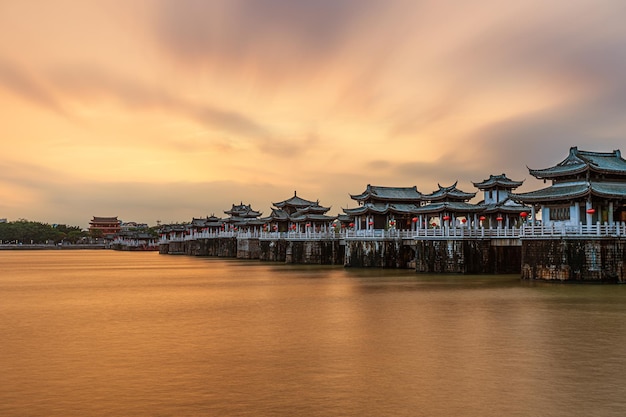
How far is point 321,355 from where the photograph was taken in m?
17.2

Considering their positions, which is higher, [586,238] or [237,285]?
[586,238]

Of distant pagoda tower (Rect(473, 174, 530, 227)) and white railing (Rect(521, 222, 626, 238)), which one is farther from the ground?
distant pagoda tower (Rect(473, 174, 530, 227))

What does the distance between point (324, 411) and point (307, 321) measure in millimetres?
11546

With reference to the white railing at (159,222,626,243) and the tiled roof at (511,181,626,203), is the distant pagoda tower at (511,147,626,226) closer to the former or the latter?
the tiled roof at (511,181,626,203)

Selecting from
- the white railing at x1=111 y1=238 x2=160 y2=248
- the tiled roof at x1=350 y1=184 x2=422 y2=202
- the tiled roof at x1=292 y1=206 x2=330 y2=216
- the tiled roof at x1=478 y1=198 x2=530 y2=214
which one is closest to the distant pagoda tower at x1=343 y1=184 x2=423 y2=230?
the tiled roof at x1=350 y1=184 x2=422 y2=202

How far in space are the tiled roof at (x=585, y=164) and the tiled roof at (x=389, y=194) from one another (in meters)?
20.2

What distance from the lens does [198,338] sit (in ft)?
66.7

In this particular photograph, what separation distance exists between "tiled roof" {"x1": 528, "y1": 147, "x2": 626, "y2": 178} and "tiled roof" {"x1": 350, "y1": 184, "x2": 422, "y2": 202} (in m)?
20.2

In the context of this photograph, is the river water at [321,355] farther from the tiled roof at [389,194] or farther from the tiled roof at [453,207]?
the tiled roof at [389,194]

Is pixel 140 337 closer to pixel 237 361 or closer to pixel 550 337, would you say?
pixel 237 361

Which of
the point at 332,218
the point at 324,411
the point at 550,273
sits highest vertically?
the point at 332,218

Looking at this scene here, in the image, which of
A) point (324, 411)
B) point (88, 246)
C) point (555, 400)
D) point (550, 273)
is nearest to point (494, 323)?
point (555, 400)

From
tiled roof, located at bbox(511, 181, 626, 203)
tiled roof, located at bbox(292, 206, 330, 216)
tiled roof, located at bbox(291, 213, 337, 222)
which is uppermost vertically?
tiled roof, located at bbox(292, 206, 330, 216)

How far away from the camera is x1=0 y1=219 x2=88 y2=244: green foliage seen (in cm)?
17525
